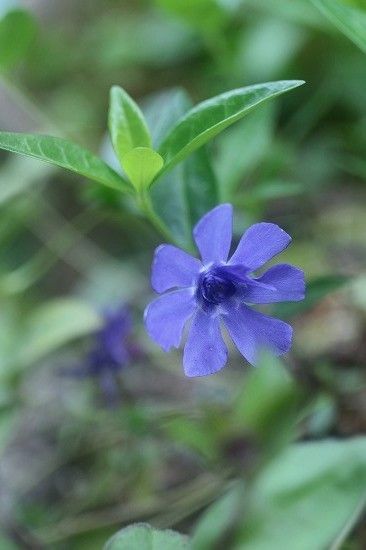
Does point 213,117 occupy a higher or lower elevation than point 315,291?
higher

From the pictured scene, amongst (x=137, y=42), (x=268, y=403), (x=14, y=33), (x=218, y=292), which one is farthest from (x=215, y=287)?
(x=137, y=42)

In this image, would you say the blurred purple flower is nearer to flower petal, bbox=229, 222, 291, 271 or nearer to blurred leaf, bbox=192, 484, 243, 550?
blurred leaf, bbox=192, 484, 243, 550

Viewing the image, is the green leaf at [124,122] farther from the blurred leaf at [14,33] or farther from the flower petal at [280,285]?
the blurred leaf at [14,33]

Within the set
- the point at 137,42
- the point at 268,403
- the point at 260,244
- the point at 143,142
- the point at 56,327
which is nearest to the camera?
the point at 260,244

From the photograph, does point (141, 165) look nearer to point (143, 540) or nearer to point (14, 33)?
point (143, 540)

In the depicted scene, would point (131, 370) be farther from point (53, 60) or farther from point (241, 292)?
point (53, 60)

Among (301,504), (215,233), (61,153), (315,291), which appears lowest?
(301,504)

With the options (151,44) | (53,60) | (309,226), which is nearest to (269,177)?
(309,226)
